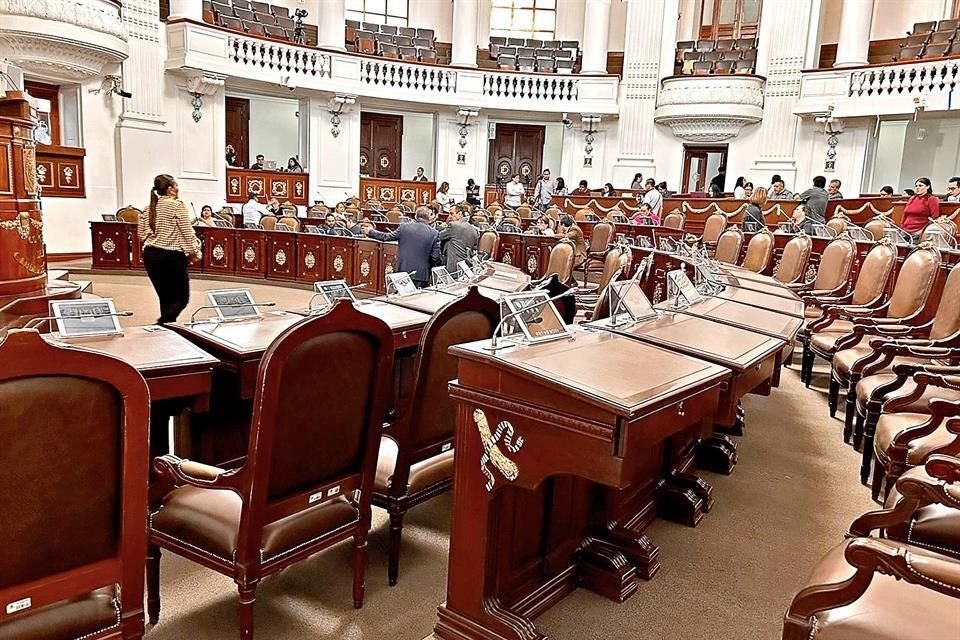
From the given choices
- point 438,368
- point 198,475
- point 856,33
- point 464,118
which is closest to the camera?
point 198,475

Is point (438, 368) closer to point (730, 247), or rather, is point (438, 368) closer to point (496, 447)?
point (496, 447)

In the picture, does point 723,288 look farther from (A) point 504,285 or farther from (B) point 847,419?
(A) point 504,285

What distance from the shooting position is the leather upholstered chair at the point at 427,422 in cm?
220

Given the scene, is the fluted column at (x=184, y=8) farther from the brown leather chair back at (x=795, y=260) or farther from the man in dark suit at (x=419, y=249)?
the brown leather chair back at (x=795, y=260)

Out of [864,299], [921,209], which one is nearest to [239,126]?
[921,209]

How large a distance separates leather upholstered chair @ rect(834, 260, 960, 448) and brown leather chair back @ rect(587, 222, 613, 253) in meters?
5.86

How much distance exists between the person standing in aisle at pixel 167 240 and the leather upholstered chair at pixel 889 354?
15.9 ft

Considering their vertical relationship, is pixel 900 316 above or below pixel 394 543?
above

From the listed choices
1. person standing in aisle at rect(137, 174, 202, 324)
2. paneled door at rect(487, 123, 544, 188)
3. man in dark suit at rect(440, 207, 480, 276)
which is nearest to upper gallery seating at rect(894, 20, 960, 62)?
paneled door at rect(487, 123, 544, 188)

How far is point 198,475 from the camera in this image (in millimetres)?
1716

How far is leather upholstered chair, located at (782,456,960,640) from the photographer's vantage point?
121 cm

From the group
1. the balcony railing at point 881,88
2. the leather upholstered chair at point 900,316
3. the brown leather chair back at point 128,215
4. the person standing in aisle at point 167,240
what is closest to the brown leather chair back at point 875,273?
the leather upholstered chair at point 900,316

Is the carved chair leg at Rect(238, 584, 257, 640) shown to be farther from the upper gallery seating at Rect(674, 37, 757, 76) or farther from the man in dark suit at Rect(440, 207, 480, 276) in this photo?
the upper gallery seating at Rect(674, 37, 757, 76)

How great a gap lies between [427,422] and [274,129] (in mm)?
16859
